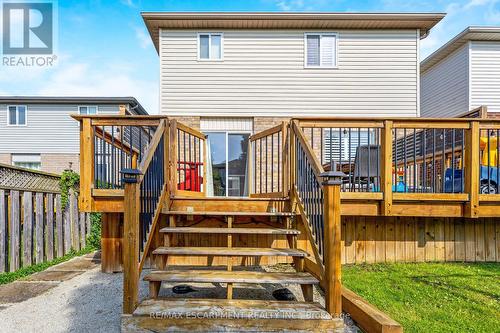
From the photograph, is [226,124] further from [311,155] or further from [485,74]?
[485,74]

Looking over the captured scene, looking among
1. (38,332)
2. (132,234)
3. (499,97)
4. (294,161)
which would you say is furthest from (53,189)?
(499,97)

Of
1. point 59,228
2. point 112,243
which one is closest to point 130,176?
point 112,243

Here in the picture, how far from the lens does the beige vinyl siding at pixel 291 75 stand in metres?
7.69

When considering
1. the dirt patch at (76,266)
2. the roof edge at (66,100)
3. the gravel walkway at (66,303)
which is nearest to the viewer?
the gravel walkway at (66,303)

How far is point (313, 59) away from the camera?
25.7 feet

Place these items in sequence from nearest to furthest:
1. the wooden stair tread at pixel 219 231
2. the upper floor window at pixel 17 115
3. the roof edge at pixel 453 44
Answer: the wooden stair tread at pixel 219 231, the roof edge at pixel 453 44, the upper floor window at pixel 17 115

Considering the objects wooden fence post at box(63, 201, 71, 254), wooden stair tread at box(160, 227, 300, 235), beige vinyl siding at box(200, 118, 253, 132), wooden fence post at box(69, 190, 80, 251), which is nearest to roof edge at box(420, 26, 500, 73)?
beige vinyl siding at box(200, 118, 253, 132)

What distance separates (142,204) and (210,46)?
20.0ft

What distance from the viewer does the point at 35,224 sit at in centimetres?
458

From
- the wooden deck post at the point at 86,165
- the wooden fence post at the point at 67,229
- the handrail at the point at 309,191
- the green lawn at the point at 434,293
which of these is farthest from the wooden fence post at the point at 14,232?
the green lawn at the point at 434,293

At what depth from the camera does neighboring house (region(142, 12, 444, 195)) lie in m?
7.63

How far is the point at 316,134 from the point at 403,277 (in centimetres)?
428

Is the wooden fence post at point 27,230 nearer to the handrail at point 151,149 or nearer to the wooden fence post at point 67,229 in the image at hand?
the wooden fence post at point 67,229

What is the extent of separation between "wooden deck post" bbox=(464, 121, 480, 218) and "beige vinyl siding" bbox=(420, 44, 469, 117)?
738 centimetres
